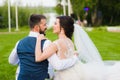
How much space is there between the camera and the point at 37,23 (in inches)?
191

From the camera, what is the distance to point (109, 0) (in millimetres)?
47000

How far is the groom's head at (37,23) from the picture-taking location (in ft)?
15.9

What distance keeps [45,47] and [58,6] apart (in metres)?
47.0

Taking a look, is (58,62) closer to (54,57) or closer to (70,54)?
(54,57)

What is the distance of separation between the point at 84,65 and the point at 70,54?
0.79ft

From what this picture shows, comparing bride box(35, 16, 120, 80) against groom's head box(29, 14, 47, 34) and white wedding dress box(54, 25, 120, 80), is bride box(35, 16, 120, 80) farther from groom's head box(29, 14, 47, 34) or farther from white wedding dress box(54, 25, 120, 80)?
groom's head box(29, 14, 47, 34)

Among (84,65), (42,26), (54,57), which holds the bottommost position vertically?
(84,65)

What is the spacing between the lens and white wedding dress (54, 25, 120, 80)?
476 cm

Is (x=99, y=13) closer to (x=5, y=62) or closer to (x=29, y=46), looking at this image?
(x=5, y=62)

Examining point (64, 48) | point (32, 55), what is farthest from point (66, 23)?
point (32, 55)

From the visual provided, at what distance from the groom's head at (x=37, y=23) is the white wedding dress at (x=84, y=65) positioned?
0.91ft

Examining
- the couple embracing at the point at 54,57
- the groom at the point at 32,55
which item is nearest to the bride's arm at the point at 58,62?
the couple embracing at the point at 54,57

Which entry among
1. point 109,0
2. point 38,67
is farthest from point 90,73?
point 109,0

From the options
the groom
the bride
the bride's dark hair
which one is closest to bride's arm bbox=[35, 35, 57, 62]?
the bride
